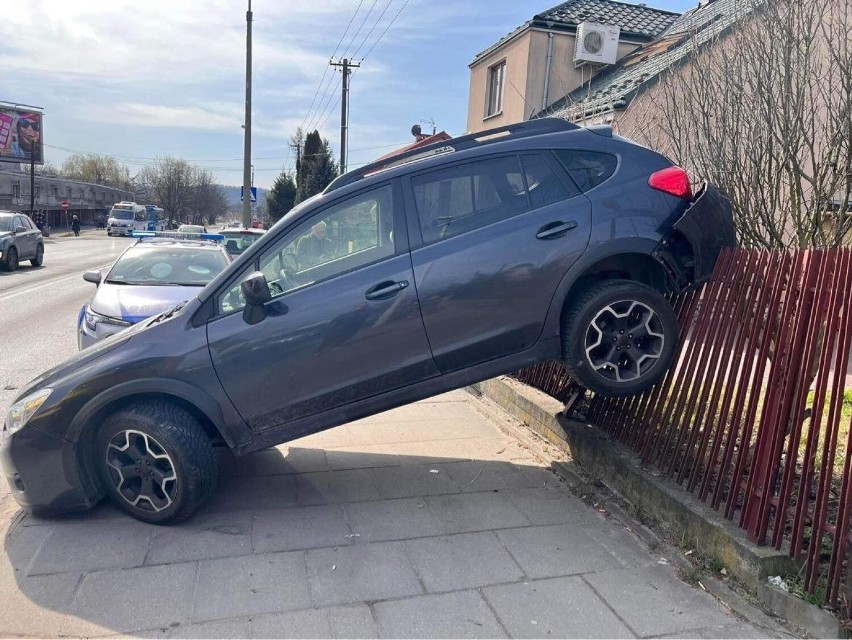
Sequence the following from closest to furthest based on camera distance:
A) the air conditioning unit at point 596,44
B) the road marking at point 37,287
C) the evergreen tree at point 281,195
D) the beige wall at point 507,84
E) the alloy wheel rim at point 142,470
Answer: the alloy wheel rim at point 142,470 → the road marking at point 37,287 → the air conditioning unit at point 596,44 → the beige wall at point 507,84 → the evergreen tree at point 281,195

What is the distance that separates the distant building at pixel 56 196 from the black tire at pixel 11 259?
37520 mm

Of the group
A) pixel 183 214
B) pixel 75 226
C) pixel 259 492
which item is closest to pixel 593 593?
pixel 259 492

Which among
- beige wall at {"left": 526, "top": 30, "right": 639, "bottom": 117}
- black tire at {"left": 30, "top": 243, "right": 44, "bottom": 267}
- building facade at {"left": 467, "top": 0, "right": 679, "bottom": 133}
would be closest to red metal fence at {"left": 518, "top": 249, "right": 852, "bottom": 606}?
building facade at {"left": 467, "top": 0, "right": 679, "bottom": 133}

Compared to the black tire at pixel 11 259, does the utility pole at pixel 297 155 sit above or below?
above

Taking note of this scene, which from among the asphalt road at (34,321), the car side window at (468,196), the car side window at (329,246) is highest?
the car side window at (468,196)

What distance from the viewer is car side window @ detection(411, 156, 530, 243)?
3869 millimetres

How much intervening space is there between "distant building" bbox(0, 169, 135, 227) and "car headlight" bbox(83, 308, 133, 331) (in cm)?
5172

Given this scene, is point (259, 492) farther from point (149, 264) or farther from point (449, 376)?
point (149, 264)

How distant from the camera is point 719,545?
330 centimetres

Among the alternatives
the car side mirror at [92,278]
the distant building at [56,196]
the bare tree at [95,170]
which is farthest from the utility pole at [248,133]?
the bare tree at [95,170]

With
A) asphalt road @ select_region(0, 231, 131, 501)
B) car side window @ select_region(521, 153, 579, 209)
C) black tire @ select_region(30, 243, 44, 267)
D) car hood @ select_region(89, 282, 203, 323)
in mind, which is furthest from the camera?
black tire @ select_region(30, 243, 44, 267)

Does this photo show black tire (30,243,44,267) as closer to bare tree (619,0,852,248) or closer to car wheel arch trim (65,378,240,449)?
car wheel arch trim (65,378,240,449)

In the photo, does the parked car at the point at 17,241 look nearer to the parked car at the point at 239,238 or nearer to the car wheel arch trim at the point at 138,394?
the parked car at the point at 239,238

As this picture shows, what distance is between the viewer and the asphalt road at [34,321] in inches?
298
